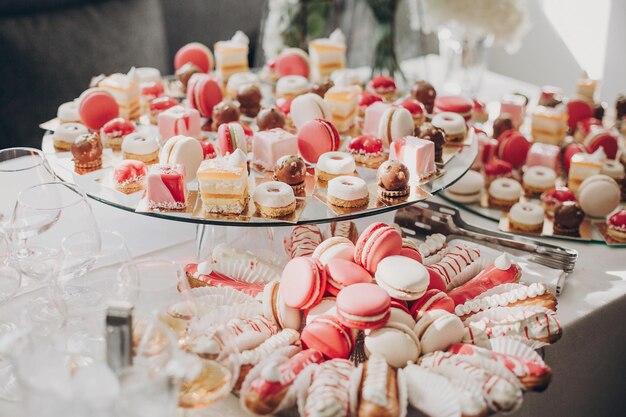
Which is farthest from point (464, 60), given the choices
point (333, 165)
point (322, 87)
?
point (333, 165)

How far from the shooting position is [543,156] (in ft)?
6.81

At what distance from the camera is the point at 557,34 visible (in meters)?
3.91

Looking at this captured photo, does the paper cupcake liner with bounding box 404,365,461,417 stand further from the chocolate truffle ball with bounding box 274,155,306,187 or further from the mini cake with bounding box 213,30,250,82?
the mini cake with bounding box 213,30,250,82

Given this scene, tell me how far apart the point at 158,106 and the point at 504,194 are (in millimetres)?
955

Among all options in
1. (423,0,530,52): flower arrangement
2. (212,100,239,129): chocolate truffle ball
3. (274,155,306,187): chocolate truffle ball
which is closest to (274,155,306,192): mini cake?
(274,155,306,187): chocolate truffle ball

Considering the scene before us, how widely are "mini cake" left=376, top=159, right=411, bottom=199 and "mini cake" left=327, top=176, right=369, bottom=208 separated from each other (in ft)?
0.12

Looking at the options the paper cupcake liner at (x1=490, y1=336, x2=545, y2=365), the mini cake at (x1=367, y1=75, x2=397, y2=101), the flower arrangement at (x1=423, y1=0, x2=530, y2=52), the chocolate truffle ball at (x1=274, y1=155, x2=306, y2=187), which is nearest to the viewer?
the paper cupcake liner at (x1=490, y1=336, x2=545, y2=365)

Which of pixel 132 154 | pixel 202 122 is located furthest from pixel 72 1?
pixel 132 154

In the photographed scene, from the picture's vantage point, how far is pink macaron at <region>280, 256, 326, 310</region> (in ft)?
4.16

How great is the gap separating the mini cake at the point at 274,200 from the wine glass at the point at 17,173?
0.47 meters

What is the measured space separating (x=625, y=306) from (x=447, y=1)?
144cm

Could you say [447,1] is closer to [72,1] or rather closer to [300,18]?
[300,18]

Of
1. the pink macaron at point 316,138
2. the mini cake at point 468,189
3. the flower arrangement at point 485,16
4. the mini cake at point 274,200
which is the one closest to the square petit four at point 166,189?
the mini cake at point 274,200

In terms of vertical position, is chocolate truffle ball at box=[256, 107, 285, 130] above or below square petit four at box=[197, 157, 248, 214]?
above
